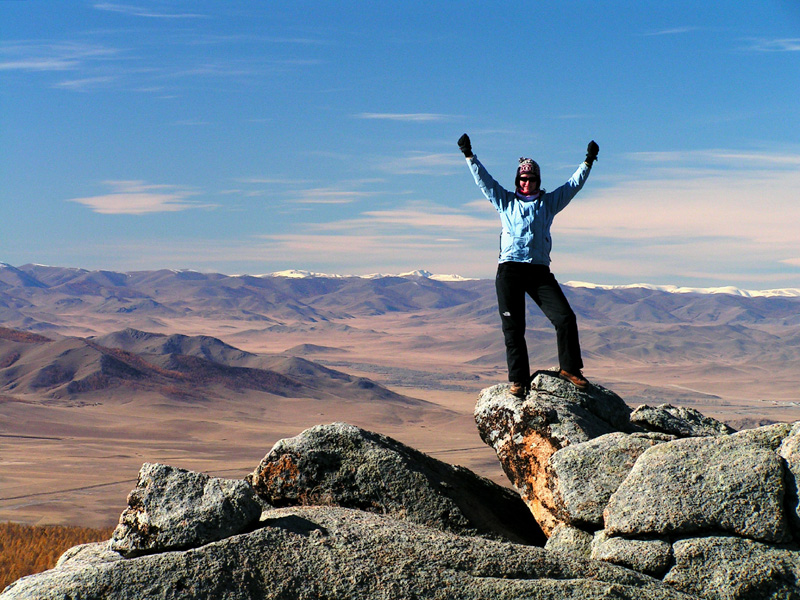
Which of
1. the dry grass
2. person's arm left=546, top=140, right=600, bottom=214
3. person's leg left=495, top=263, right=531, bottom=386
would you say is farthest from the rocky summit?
the dry grass

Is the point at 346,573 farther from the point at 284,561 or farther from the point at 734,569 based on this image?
the point at 734,569

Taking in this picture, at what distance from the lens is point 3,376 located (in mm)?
92688

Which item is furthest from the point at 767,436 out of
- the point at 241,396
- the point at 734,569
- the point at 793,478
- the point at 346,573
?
the point at 241,396

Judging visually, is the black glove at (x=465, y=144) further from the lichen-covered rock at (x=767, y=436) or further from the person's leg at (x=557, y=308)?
the lichen-covered rock at (x=767, y=436)

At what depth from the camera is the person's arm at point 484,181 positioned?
7.96 metres

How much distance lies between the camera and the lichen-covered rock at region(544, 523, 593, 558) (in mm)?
6359

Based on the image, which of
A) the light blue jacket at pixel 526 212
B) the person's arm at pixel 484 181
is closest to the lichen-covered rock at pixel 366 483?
the light blue jacket at pixel 526 212

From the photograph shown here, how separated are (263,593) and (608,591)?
217 centimetres

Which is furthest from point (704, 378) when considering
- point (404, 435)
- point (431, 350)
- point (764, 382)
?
point (404, 435)

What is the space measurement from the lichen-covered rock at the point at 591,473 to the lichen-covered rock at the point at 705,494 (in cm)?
35

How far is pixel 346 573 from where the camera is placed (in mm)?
5254

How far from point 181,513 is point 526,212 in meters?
4.21

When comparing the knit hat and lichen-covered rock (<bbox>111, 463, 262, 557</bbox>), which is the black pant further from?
lichen-covered rock (<bbox>111, 463, 262, 557</bbox>)

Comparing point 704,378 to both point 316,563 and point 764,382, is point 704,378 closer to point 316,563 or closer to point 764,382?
point 764,382
